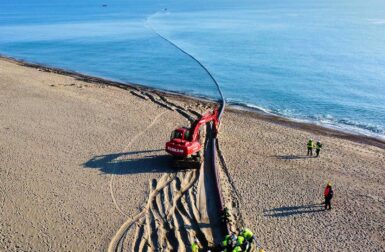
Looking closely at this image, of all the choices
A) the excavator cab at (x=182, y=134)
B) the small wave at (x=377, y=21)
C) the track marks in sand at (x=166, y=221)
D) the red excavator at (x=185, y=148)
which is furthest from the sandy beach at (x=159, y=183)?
the small wave at (x=377, y=21)

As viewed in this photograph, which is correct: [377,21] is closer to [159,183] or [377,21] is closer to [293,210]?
[293,210]

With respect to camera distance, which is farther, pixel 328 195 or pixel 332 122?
pixel 332 122

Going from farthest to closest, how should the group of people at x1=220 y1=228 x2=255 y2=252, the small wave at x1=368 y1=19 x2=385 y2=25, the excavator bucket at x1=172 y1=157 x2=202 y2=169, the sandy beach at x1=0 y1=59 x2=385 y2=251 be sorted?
the small wave at x1=368 y1=19 x2=385 y2=25, the excavator bucket at x1=172 y1=157 x2=202 y2=169, the sandy beach at x1=0 y1=59 x2=385 y2=251, the group of people at x1=220 y1=228 x2=255 y2=252

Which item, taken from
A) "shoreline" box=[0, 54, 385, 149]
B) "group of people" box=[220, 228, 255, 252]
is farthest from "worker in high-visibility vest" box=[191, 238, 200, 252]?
"shoreline" box=[0, 54, 385, 149]

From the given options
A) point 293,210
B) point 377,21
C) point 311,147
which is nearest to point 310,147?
point 311,147

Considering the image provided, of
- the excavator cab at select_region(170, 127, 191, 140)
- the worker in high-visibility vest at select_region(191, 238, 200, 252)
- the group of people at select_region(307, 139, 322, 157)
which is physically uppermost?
the excavator cab at select_region(170, 127, 191, 140)

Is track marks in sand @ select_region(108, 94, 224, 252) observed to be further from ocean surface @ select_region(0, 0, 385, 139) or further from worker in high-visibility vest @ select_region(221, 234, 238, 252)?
ocean surface @ select_region(0, 0, 385, 139)
